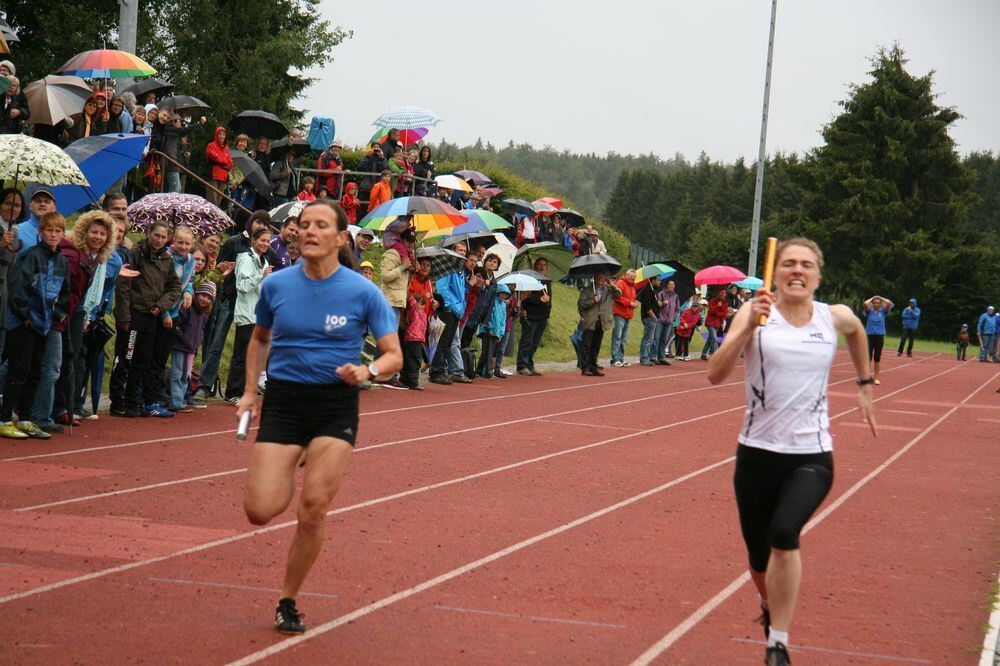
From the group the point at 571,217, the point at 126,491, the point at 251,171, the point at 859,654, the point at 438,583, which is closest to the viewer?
the point at 859,654

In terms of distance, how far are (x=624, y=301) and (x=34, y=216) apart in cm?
1680

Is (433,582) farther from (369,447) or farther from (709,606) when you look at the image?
(369,447)

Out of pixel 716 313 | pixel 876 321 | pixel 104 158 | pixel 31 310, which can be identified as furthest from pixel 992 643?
pixel 716 313

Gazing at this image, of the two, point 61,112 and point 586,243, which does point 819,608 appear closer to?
point 61,112

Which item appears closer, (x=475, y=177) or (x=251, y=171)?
(x=251, y=171)

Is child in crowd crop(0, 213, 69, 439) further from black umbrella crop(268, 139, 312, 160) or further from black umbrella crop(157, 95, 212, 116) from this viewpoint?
black umbrella crop(268, 139, 312, 160)

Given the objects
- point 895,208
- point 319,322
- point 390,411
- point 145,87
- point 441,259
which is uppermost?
point 895,208

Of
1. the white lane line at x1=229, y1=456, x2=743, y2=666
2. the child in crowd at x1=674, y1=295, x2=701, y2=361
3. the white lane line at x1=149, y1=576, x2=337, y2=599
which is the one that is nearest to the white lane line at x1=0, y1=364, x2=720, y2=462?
the child in crowd at x1=674, y1=295, x2=701, y2=361

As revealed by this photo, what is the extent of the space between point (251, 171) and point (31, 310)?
1082 centimetres

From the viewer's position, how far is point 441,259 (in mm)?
18984

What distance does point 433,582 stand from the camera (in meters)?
7.34

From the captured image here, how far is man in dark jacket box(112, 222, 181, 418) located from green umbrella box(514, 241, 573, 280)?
38.0 ft

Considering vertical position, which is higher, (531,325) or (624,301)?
(624,301)

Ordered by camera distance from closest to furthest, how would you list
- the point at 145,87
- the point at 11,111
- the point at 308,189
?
the point at 11,111 → the point at 145,87 → the point at 308,189
